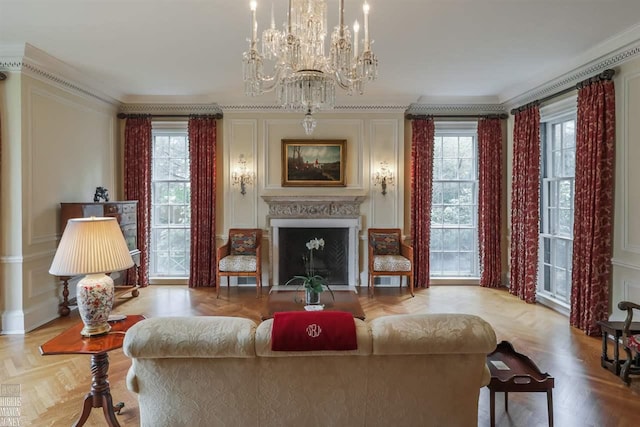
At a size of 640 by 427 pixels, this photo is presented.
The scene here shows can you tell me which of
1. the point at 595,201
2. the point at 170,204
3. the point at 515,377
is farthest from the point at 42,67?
the point at 595,201

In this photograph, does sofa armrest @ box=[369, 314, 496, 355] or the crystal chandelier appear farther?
the crystal chandelier

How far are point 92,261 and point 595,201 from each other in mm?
4741

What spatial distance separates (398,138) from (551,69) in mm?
2284

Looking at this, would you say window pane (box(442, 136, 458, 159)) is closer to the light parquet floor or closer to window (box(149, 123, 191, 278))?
the light parquet floor

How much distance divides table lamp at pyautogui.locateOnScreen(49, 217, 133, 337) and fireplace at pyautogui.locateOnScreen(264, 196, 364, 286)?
3.81m

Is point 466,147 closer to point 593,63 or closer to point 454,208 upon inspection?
point 454,208

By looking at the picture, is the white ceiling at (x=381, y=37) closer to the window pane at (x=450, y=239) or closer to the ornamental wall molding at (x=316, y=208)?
the ornamental wall molding at (x=316, y=208)

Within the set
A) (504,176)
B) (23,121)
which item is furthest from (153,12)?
(504,176)

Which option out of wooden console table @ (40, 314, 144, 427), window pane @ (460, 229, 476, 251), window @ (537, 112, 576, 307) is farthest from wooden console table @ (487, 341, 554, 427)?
window pane @ (460, 229, 476, 251)

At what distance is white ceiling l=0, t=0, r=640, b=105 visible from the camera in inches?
127

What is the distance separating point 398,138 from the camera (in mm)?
6180

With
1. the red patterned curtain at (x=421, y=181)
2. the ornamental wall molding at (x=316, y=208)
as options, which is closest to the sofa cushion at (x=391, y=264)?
the red patterned curtain at (x=421, y=181)

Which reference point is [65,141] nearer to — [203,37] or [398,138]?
[203,37]

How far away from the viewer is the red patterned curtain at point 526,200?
17.1 feet
